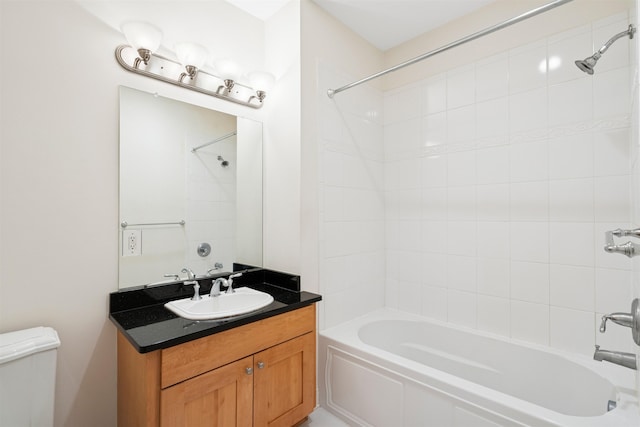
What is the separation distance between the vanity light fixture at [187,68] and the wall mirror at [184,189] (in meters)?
0.12

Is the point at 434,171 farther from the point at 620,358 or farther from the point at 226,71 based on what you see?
the point at 226,71

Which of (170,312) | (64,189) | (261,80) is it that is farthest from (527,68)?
(64,189)

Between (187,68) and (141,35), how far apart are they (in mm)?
254

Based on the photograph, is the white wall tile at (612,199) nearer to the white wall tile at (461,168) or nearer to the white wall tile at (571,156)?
the white wall tile at (571,156)

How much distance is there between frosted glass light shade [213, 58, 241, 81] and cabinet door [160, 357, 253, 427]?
161 cm

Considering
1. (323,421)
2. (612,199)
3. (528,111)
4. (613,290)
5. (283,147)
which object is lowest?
(323,421)

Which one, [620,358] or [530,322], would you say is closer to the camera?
[620,358]

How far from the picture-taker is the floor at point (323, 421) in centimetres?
183

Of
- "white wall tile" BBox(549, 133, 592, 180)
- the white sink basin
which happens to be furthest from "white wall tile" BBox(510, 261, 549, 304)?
the white sink basin

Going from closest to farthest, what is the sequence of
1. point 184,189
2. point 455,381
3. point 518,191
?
point 455,381 < point 184,189 < point 518,191

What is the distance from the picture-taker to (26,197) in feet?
4.16

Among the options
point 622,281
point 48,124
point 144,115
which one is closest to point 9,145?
point 48,124

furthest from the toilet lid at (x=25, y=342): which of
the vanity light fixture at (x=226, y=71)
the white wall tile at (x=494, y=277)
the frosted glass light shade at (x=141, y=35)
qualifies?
the white wall tile at (x=494, y=277)

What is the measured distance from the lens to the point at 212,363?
4.33ft
